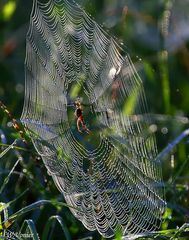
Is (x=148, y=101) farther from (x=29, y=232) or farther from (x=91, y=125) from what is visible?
(x=29, y=232)

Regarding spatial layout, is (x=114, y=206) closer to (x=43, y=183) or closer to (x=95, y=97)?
(x=43, y=183)

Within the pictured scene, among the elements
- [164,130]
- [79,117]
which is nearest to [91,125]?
[79,117]

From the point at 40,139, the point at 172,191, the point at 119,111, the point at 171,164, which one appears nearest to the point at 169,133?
the point at 119,111

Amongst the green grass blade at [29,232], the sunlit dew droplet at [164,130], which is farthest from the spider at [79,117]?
the green grass blade at [29,232]

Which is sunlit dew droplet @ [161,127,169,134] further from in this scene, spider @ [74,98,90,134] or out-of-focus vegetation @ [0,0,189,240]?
spider @ [74,98,90,134]

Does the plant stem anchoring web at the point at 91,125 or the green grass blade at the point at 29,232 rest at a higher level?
the plant stem anchoring web at the point at 91,125

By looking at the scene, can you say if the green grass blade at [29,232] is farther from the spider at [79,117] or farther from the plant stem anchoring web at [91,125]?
the spider at [79,117]
